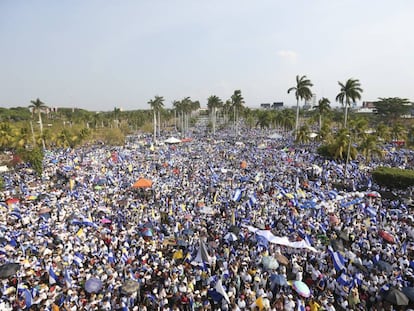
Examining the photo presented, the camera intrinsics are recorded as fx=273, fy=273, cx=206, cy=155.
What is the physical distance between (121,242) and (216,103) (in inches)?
2629

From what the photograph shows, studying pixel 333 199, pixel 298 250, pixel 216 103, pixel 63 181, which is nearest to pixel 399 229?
pixel 333 199

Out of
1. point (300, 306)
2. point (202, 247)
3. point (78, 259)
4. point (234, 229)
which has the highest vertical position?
point (202, 247)

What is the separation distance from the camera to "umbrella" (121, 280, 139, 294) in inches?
381

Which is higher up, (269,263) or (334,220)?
(334,220)

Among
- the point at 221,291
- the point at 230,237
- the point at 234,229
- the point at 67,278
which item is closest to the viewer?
the point at 221,291

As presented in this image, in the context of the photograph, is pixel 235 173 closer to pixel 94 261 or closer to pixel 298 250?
pixel 298 250

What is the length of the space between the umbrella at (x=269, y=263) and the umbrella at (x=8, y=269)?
32.1ft

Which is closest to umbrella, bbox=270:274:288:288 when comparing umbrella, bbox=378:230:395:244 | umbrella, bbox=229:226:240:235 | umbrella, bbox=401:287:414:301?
umbrella, bbox=229:226:240:235

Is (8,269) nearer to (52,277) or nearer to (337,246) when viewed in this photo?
(52,277)

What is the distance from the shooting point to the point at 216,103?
253 ft

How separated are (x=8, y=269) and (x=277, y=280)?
33.6 feet

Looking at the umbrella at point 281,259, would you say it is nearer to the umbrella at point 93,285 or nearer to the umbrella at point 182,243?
the umbrella at point 182,243

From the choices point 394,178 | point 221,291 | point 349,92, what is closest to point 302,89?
point 349,92

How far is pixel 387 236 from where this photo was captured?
13.4 metres
